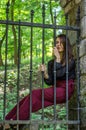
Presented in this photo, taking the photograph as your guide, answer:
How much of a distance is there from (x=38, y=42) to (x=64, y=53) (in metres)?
9.99

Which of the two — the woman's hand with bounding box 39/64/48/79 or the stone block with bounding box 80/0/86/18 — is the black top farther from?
the stone block with bounding box 80/0/86/18

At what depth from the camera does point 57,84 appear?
3848mm

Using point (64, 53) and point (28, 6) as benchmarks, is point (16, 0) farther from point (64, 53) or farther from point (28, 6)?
point (64, 53)

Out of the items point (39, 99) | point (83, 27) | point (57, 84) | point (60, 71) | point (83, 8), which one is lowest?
point (39, 99)

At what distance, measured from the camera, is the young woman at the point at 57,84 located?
139 inches

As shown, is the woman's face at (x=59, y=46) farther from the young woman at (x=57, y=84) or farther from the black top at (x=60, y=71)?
the black top at (x=60, y=71)

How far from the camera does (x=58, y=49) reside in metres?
3.93

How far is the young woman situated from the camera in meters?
3.54

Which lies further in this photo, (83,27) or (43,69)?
(83,27)

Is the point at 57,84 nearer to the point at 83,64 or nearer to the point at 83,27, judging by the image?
the point at 83,64

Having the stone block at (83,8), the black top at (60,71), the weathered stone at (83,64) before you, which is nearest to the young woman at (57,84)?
the black top at (60,71)

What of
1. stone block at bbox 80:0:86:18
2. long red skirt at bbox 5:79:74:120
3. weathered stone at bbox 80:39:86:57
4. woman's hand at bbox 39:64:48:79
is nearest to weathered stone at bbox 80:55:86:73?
weathered stone at bbox 80:39:86:57

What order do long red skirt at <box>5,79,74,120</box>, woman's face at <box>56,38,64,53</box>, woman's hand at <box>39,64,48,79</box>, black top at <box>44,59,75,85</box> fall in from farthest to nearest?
woman's face at <box>56,38,64,53</box>
black top at <box>44,59,75,85</box>
woman's hand at <box>39,64,48,79</box>
long red skirt at <box>5,79,74,120</box>

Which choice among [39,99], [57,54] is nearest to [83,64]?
[57,54]
